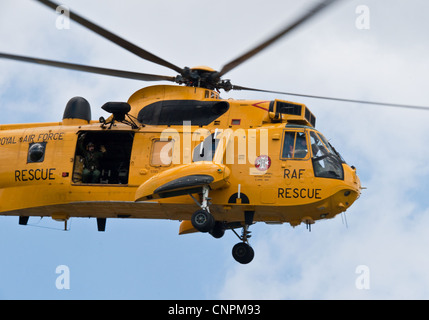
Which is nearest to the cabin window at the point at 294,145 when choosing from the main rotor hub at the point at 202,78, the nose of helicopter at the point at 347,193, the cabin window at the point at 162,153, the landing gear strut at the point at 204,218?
the nose of helicopter at the point at 347,193

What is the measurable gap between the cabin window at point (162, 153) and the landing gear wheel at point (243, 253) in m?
3.03

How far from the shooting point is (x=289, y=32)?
15.9m

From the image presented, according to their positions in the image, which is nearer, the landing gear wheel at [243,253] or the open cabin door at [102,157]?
the open cabin door at [102,157]

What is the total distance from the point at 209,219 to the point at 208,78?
396 centimetres

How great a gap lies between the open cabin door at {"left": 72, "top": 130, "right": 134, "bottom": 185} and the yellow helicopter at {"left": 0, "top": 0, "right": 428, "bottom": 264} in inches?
1.0

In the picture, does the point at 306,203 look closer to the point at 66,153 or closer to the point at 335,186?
the point at 335,186

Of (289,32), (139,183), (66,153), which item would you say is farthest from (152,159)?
(289,32)

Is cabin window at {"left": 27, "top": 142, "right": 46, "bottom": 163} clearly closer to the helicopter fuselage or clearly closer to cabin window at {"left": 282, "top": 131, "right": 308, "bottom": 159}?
the helicopter fuselage

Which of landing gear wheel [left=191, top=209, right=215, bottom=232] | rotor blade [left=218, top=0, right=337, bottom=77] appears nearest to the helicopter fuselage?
landing gear wheel [left=191, top=209, right=215, bottom=232]

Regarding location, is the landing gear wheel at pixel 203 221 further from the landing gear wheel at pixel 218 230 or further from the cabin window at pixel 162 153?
the landing gear wheel at pixel 218 230

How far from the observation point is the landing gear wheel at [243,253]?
65.3 feet

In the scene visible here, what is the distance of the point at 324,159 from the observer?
1800cm

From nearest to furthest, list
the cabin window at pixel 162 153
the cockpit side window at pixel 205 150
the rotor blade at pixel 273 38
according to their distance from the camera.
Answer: the rotor blade at pixel 273 38, the cockpit side window at pixel 205 150, the cabin window at pixel 162 153

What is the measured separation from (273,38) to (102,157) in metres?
5.65
